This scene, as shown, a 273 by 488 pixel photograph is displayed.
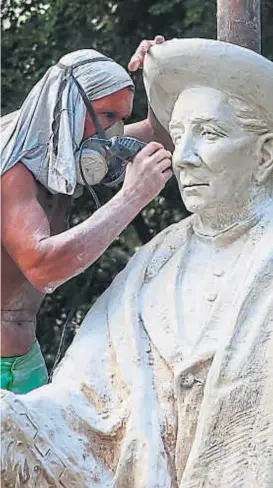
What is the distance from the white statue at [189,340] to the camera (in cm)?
296

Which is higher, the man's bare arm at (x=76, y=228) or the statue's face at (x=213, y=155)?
the statue's face at (x=213, y=155)

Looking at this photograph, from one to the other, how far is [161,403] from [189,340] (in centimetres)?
14

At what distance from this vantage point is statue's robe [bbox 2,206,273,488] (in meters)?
2.95

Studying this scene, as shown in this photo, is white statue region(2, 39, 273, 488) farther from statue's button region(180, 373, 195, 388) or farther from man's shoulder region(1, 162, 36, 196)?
man's shoulder region(1, 162, 36, 196)

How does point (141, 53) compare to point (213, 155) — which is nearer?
point (213, 155)

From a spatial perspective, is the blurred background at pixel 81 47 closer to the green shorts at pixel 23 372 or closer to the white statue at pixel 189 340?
the green shorts at pixel 23 372

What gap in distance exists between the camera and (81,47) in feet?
22.9

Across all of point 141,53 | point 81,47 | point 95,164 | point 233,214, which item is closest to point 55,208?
point 95,164

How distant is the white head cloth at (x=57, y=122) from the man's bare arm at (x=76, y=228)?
0.31 feet

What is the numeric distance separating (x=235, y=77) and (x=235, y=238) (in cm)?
35

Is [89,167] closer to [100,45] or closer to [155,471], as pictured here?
[155,471]

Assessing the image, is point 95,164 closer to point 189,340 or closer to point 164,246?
point 164,246

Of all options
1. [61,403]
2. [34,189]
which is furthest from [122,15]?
[61,403]

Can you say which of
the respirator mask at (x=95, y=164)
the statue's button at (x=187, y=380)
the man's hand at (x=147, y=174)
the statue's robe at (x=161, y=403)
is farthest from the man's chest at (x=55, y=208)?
the statue's button at (x=187, y=380)
